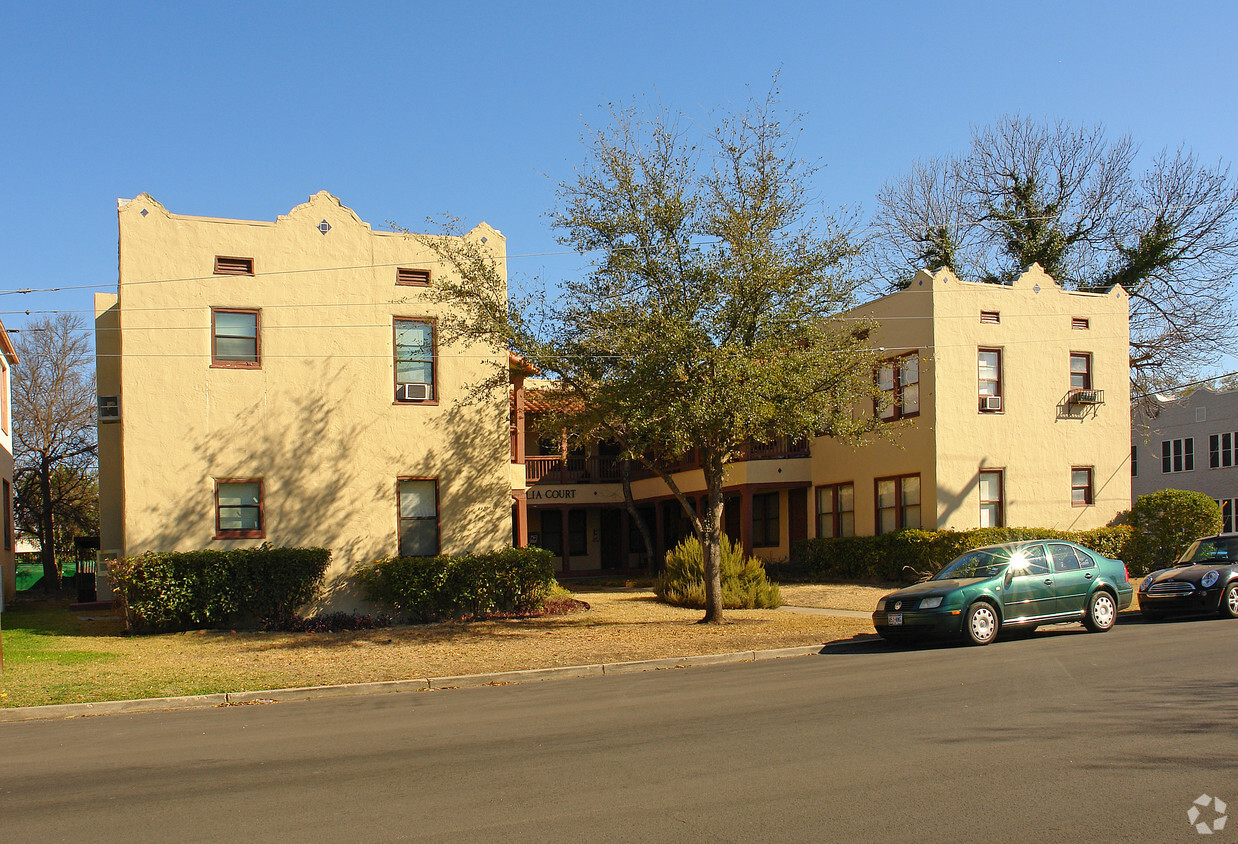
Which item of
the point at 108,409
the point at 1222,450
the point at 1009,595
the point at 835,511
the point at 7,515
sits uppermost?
the point at 108,409

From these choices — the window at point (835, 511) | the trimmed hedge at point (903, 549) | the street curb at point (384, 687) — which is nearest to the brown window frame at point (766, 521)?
the window at point (835, 511)

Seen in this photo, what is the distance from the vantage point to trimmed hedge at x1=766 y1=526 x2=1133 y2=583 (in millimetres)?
24984

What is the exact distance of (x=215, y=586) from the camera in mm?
18516

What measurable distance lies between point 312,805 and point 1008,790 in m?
4.72

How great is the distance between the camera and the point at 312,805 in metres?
7.01

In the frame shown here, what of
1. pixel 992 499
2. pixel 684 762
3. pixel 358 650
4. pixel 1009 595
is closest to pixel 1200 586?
pixel 1009 595

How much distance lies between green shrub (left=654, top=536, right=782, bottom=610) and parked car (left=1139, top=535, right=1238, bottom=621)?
285 inches

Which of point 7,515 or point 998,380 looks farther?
point 7,515

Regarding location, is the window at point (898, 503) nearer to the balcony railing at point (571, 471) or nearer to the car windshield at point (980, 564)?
the balcony railing at point (571, 471)

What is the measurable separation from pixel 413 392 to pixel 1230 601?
49.6 ft

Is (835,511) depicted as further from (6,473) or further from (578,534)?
(6,473)

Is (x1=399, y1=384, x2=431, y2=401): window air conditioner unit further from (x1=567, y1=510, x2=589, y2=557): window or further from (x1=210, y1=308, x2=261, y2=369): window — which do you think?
(x1=567, y1=510, x2=589, y2=557): window

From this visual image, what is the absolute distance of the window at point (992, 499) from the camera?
1045 inches

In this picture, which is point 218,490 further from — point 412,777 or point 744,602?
point 412,777
